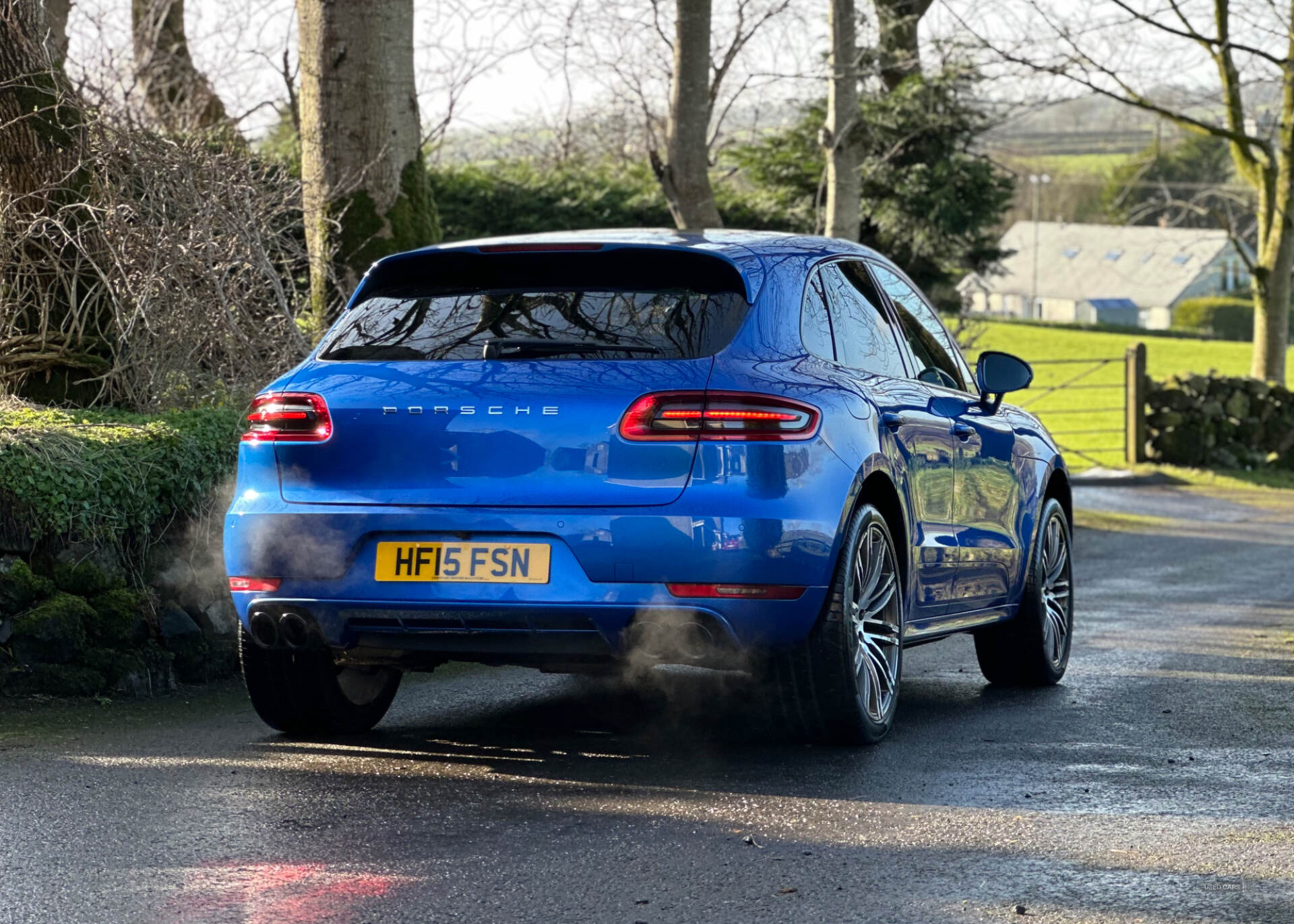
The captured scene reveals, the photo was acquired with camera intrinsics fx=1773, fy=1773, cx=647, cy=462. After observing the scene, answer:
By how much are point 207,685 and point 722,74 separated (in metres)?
12.0

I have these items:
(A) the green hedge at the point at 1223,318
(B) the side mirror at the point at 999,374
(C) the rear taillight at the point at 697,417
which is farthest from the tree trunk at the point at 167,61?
(A) the green hedge at the point at 1223,318

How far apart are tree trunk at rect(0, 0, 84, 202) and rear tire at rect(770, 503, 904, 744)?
5261 mm

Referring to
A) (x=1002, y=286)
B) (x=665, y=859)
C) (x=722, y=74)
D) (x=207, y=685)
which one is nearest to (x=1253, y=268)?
(x=722, y=74)

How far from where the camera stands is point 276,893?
4289mm

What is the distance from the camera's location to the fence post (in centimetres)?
2469

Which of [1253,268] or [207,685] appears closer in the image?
[207,685]

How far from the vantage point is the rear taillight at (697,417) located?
544 centimetres

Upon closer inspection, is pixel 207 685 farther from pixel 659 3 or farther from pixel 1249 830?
pixel 659 3

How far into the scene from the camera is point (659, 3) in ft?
62.0

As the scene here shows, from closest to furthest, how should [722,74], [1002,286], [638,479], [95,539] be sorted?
1. [638,479]
2. [95,539]
3. [722,74]
4. [1002,286]

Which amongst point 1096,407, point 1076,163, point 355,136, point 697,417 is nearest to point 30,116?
point 355,136

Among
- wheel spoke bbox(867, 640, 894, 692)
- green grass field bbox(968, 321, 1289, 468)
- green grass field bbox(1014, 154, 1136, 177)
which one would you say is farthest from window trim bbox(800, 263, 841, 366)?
green grass field bbox(1014, 154, 1136, 177)

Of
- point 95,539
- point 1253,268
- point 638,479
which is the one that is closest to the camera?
point 638,479

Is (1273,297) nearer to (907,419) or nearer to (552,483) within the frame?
(907,419)
